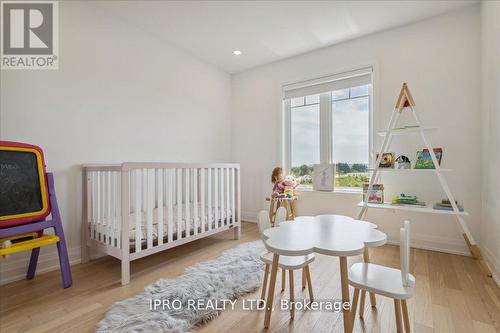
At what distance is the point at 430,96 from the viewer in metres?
2.36

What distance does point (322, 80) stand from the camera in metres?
2.97

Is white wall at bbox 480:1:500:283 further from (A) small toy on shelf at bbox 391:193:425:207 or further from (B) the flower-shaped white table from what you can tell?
(B) the flower-shaped white table

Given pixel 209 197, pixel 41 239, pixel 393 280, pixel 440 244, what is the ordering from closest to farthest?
1. pixel 393 280
2. pixel 41 239
3. pixel 440 244
4. pixel 209 197

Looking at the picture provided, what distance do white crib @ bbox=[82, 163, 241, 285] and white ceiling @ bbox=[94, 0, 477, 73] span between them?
1.50 meters

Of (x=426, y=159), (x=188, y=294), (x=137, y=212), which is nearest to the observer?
(x=188, y=294)

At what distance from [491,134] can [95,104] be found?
3.39m

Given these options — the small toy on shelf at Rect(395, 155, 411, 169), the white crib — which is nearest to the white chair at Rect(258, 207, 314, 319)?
the white crib

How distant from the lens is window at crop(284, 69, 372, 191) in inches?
110

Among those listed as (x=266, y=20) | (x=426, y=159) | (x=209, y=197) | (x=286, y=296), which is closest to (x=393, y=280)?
(x=286, y=296)

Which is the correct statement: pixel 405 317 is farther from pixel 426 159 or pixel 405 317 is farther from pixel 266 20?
pixel 266 20

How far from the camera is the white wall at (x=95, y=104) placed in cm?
184

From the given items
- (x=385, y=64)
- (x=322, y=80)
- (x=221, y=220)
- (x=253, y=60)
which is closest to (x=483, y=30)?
(x=385, y=64)

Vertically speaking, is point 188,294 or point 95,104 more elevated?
point 95,104

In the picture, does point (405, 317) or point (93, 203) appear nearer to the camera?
point (405, 317)
